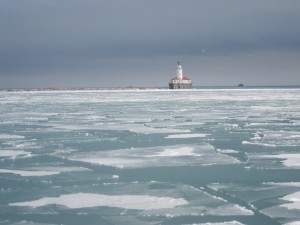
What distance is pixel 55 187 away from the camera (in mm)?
5094

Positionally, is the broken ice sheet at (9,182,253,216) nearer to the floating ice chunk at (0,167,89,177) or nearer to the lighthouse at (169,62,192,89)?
the floating ice chunk at (0,167,89,177)

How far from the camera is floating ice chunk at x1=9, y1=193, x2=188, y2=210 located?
169 inches

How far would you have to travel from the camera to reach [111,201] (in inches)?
175

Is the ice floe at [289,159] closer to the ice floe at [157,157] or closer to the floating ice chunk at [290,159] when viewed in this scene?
the floating ice chunk at [290,159]

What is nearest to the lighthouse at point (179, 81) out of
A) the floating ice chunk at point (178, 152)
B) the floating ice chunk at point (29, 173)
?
the floating ice chunk at point (178, 152)

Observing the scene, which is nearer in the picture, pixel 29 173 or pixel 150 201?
pixel 150 201

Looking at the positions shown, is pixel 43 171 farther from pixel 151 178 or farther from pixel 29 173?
pixel 151 178

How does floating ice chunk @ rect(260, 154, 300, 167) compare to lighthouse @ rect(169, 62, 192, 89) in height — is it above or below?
below

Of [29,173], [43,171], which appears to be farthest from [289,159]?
[29,173]

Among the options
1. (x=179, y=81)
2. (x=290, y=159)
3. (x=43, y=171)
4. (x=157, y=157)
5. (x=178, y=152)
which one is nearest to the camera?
(x=43, y=171)

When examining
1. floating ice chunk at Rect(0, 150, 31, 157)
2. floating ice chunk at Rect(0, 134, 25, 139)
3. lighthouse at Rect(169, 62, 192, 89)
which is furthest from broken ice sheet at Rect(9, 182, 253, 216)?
lighthouse at Rect(169, 62, 192, 89)

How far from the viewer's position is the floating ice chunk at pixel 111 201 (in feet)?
14.1

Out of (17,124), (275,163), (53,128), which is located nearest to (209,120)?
(53,128)

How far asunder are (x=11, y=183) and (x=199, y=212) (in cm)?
263
